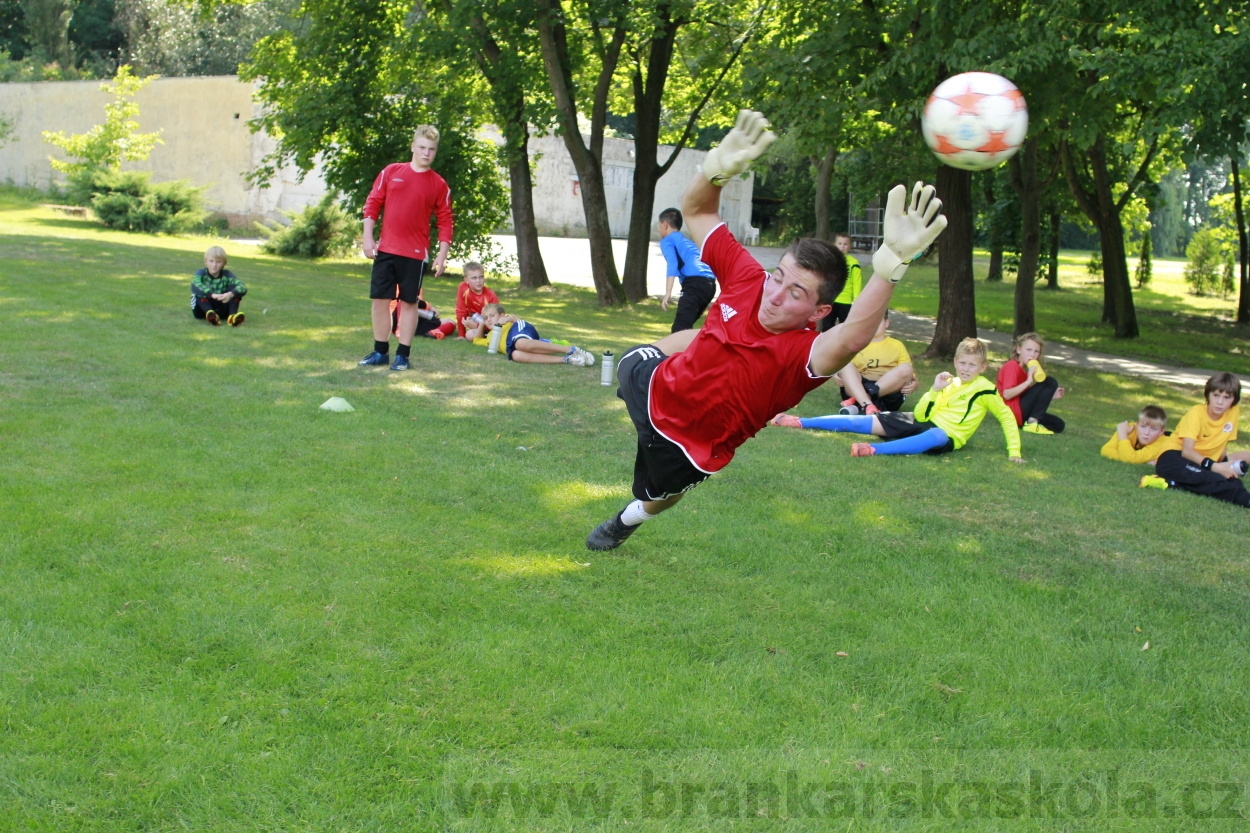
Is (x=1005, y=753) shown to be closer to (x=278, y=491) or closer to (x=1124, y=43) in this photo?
(x=278, y=491)

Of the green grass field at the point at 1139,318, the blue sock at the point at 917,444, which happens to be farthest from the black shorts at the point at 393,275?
the green grass field at the point at 1139,318

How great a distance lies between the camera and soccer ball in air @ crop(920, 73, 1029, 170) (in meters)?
5.40

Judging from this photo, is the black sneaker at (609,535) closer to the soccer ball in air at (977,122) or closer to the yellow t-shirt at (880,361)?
the soccer ball in air at (977,122)

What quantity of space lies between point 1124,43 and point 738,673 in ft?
35.0

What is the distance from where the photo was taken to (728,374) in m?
4.41

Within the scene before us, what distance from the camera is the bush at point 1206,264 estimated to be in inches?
1423

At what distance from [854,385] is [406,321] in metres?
4.42

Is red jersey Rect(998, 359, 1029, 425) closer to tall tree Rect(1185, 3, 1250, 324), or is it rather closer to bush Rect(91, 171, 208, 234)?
tall tree Rect(1185, 3, 1250, 324)

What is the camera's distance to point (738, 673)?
413 cm

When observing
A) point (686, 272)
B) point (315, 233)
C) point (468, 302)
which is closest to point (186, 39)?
point (315, 233)

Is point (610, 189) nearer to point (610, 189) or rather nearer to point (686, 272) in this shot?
point (610, 189)

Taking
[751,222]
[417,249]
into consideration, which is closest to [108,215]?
[417,249]

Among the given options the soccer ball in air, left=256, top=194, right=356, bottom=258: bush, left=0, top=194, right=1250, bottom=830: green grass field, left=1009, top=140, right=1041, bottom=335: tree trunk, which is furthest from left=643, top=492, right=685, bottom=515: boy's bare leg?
left=256, top=194, right=356, bottom=258: bush

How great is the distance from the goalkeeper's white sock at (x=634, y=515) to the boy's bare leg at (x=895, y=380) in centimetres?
546
